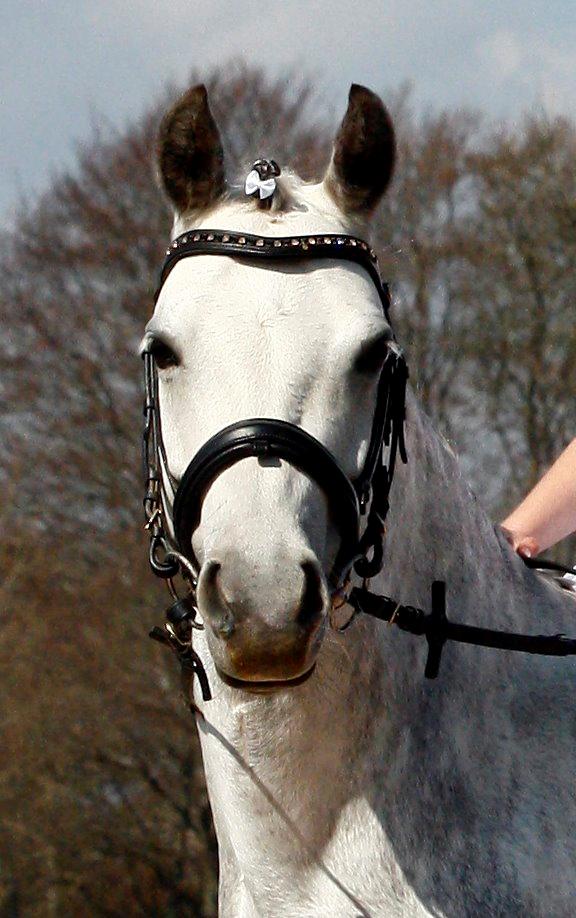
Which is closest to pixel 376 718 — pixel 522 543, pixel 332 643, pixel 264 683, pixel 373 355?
pixel 332 643

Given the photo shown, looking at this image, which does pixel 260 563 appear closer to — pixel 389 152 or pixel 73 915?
pixel 389 152

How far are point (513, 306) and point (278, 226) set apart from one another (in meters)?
15.4

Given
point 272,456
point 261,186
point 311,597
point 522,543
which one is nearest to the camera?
point 311,597

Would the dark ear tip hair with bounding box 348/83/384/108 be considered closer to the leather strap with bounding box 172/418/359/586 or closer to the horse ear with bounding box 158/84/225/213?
the horse ear with bounding box 158/84/225/213

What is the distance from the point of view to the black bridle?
11.6 ft

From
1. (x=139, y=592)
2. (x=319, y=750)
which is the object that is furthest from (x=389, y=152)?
(x=139, y=592)

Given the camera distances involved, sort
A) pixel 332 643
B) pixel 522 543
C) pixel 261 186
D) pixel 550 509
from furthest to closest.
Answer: pixel 550 509
pixel 522 543
pixel 261 186
pixel 332 643

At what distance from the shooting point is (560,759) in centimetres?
404

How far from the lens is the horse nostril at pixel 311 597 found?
3367 millimetres

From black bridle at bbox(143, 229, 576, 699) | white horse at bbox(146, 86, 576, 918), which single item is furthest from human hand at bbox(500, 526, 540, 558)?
black bridle at bbox(143, 229, 576, 699)

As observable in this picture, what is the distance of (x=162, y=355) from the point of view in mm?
3807

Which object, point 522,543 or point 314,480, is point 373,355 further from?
point 522,543

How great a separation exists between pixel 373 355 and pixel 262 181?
623mm

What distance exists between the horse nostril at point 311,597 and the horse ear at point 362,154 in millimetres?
1192
